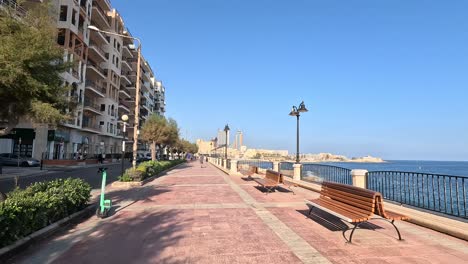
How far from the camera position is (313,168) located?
16.1 metres

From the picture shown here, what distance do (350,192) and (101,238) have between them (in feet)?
16.4

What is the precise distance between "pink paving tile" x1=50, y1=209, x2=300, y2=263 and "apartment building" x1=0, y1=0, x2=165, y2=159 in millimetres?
23159

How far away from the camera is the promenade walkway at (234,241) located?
16.5 ft

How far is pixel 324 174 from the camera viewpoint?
1502 centimetres

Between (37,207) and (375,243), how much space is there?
6.29 metres

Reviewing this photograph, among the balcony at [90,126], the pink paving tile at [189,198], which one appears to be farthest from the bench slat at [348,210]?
the balcony at [90,126]

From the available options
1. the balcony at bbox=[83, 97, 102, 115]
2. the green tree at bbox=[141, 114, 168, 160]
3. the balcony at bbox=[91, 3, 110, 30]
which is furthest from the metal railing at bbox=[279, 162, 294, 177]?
the balcony at bbox=[91, 3, 110, 30]

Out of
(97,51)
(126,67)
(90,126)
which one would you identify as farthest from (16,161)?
(126,67)

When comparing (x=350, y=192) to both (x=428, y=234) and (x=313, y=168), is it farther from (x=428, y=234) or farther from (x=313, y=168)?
(x=313, y=168)

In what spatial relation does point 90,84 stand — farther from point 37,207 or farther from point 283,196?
point 37,207

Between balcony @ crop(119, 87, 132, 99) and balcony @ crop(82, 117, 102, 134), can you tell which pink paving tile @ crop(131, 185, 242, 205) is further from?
balcony @ crop(119, 87, 132, 99)

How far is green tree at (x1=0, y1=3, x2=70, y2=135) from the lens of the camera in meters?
6.17

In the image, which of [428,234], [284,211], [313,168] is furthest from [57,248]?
[313,168]

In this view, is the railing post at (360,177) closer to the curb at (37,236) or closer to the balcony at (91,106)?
the curb at (37,236)
